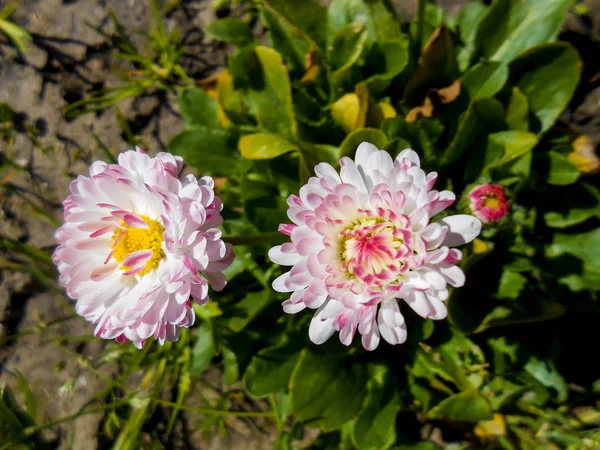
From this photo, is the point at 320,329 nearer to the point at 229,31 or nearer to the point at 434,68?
the point at 434,68

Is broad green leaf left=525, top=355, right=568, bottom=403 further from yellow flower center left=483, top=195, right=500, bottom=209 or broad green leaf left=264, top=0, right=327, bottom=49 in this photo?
broad green leaf left=264, top=0, right=327, bottom=49

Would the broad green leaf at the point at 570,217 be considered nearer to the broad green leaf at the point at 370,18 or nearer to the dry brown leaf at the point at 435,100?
the dry brown leaf at the point at 435,100

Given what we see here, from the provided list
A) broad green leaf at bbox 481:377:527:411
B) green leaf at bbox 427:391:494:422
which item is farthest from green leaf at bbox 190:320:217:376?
broad green leaf at bbox 481:377:527:411

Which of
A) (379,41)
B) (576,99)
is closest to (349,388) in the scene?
(379,41)

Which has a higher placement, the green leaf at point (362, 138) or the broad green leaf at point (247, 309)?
the green leaf at point (362, 138)

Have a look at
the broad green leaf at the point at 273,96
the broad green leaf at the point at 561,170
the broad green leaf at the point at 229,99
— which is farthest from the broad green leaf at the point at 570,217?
the broad green leaf at the point at 229,99

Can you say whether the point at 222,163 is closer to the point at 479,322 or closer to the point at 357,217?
the point at 357,217
